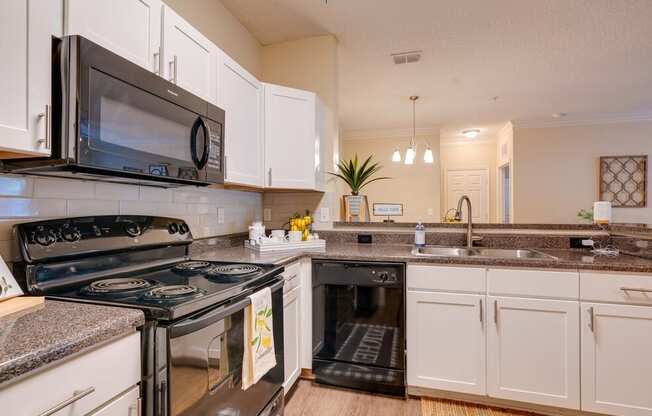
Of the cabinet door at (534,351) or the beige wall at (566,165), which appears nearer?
the cabinet door at (534,351)

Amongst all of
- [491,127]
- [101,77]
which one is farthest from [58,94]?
[491,127]

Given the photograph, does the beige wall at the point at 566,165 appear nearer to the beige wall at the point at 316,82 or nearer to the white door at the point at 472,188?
the white door at the point at 472,188

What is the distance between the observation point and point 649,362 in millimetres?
1546

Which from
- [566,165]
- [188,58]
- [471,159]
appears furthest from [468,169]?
[188,58]

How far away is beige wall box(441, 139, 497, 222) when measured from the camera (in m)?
6.32

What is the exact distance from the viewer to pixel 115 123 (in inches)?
41.6

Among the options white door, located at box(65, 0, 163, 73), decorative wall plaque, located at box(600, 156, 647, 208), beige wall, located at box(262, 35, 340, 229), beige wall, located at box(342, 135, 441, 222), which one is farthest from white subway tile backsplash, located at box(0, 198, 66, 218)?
decorative wall plaque, located at box(600, 156, 647, 208)

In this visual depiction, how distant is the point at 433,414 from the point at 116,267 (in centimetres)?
171

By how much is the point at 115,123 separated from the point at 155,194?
2.11 feet

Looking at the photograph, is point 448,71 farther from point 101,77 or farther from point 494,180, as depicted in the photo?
point 494,180

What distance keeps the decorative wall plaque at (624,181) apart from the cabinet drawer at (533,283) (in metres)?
4.26

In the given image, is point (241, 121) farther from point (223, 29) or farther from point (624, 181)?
point (624, 181)

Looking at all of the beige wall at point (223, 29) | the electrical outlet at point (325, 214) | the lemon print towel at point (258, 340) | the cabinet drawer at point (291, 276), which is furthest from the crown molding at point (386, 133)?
the lemon print towel at point (258, 340)

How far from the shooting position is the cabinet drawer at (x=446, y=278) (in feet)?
5.74
